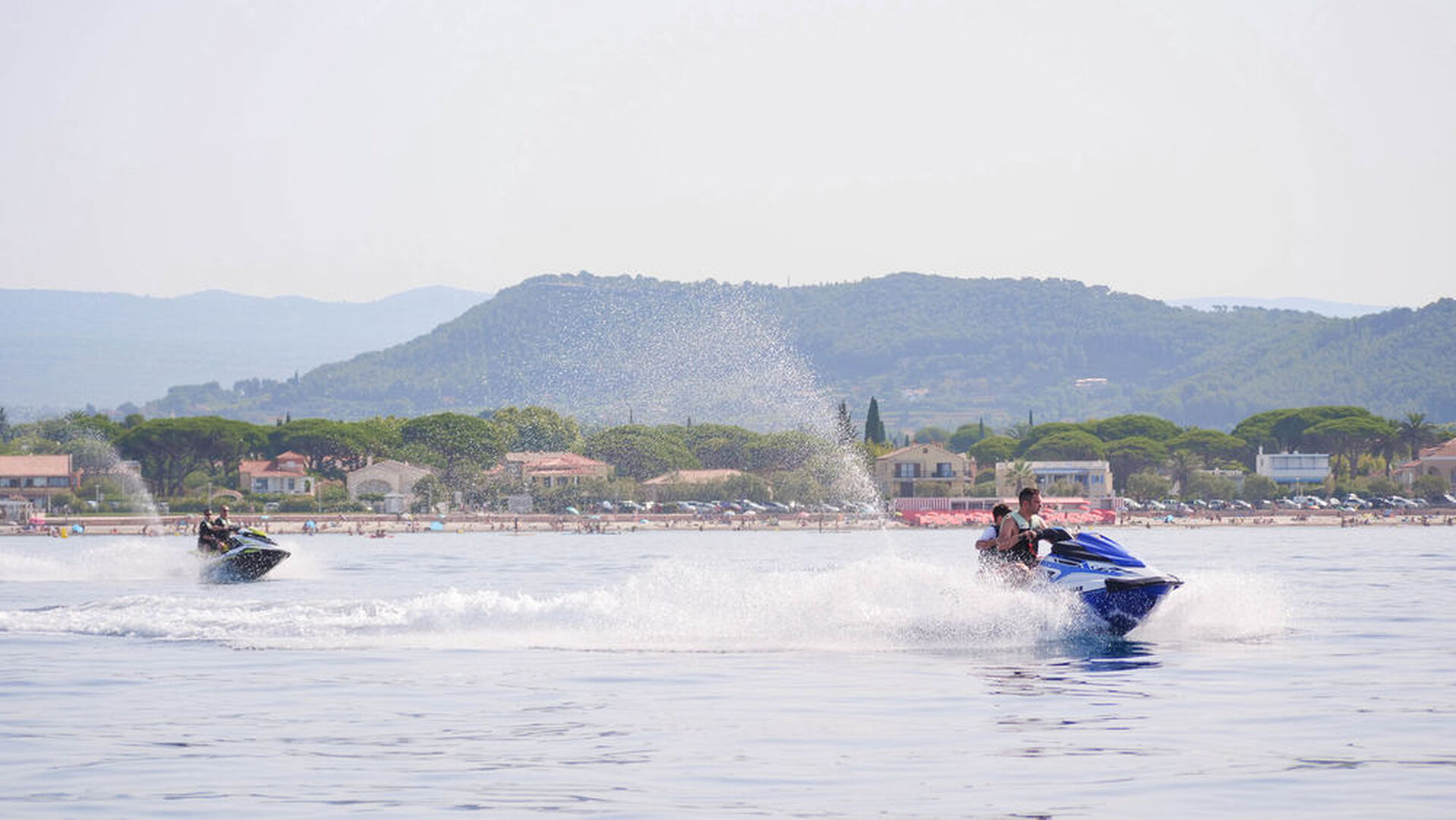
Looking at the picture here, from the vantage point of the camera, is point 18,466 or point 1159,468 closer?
point 18,466

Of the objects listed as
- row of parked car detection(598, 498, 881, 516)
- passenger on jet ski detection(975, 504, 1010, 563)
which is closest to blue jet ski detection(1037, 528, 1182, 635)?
passenger on jet ski detection(975, 504, 1010, 563)

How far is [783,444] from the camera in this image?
17700 centimetres

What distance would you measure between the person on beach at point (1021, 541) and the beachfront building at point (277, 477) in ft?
512

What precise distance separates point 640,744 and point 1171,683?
6.89m

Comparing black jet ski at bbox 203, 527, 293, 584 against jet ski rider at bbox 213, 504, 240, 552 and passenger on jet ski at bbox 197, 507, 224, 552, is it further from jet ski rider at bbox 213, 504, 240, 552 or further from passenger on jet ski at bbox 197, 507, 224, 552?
passenger on jet ski at bbox 197, 507, 224, 552

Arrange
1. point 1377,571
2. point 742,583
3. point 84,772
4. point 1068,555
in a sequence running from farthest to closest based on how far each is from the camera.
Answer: point 1377,571, point 742,583, point 1068,555, point 84,772

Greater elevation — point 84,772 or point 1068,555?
point 1068,555

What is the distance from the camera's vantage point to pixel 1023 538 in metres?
23.9

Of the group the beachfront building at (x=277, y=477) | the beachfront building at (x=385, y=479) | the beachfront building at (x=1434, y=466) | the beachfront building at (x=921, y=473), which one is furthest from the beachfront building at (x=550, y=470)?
the beachfront building at (x=1434, y=466)

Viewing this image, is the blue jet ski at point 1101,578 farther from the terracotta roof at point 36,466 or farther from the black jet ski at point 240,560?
the terracotta roof at point 36,466

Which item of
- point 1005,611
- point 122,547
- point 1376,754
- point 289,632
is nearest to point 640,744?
point 1376,754

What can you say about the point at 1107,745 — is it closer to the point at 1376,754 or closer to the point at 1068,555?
the point at 1376,754

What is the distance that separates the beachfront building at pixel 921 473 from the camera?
16275cm

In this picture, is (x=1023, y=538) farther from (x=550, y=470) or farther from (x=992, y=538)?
(x=550, y=470)
